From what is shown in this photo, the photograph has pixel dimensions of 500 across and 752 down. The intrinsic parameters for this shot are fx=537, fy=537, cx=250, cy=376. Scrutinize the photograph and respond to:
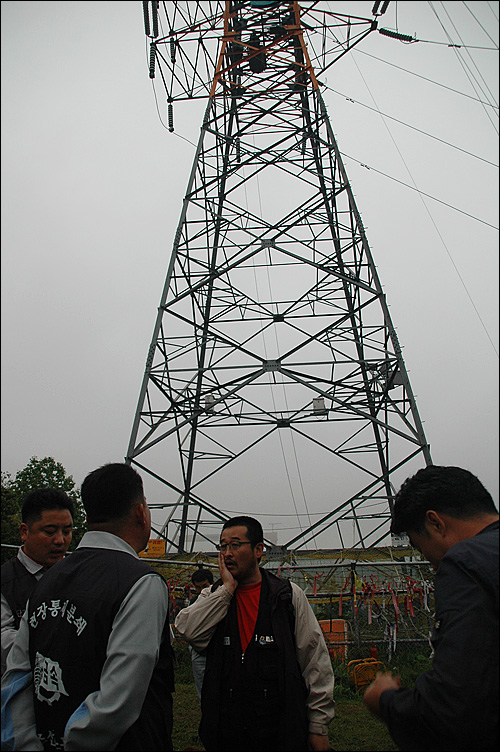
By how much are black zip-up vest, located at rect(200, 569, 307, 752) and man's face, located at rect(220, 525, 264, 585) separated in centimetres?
28

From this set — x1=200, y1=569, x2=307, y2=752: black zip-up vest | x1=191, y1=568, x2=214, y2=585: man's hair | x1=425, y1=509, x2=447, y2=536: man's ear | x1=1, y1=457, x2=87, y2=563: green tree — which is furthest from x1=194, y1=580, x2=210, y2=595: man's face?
x1=1, y1=457, x2=87, y2=563: green tree

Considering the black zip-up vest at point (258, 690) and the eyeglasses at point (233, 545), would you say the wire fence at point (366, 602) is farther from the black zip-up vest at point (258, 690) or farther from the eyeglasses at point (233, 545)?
the black zip-up vest at point (258, 690)

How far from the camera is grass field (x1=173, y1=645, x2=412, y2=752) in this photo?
414 cm

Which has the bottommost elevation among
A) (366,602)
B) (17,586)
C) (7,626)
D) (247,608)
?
(366,602)

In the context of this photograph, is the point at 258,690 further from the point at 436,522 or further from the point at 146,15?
the point at 146,15

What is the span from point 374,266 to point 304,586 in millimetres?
5291

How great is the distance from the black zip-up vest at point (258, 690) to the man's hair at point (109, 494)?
3.35ft

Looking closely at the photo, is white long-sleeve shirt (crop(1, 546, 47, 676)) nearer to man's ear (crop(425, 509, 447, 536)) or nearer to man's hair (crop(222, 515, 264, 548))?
man's hair (crop(222, 515, 264, 548))

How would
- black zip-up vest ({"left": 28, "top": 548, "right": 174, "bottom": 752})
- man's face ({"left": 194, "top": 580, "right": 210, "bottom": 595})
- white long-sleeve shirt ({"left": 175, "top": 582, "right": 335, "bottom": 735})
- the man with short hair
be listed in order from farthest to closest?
1. man's face ({"left": 194, "top": 580, "right": 210, "bottom": 595})
2. white long-sleeve shirt ({"left": 175, "top": 582, "right": 335, "bottom": 735})
3. black zip-up vest ({"left": 28, "top": 548, "right": 174, "bottom": 752})
4. the man with short hair

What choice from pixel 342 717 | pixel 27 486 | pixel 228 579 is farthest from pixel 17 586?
pixel 27 486

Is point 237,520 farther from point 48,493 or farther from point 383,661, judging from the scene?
point 383,661

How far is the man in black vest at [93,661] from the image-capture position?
1667mm

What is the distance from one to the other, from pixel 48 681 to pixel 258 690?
1126mm

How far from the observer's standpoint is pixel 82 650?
1800 mm
